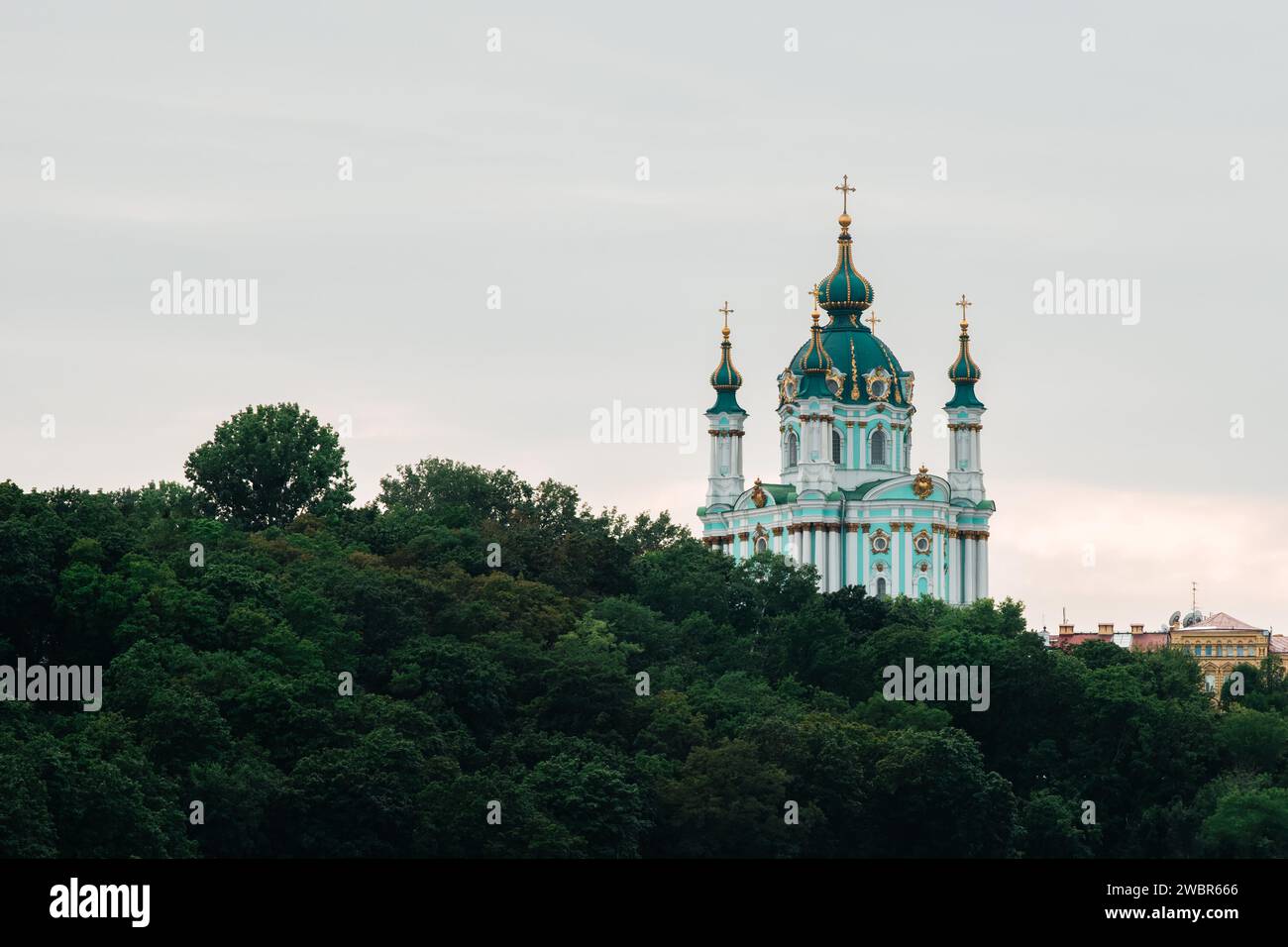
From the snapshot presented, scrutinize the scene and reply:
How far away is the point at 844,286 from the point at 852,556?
42.0 feet

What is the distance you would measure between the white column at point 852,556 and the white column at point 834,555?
38cm

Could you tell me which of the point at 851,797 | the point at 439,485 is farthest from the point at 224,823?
the point at 439,485

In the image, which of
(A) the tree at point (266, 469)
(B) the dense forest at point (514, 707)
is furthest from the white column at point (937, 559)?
(A) the tree at point (266, 469)

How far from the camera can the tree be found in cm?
9800

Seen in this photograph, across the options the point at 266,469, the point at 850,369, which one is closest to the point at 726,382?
the point at 850,369

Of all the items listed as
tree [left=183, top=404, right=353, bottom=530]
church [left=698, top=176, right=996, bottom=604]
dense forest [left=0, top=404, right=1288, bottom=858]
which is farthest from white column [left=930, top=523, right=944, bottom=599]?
tree [left=183, top=404, right=353, bottom=530]

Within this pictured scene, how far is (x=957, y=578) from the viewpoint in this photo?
5217 inches

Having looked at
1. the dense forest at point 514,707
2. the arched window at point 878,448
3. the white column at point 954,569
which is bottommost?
the dense forest at point 514,707

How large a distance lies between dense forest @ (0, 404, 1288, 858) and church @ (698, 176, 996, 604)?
2695 centimetres

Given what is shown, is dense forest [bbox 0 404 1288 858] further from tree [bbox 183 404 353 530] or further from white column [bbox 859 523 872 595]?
white column [bbox 859 523 872 595]

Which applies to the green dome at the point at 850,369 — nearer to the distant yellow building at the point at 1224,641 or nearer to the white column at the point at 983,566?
the white column at the point at 983,566

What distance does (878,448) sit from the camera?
439 feet

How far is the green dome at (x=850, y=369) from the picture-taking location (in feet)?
432
